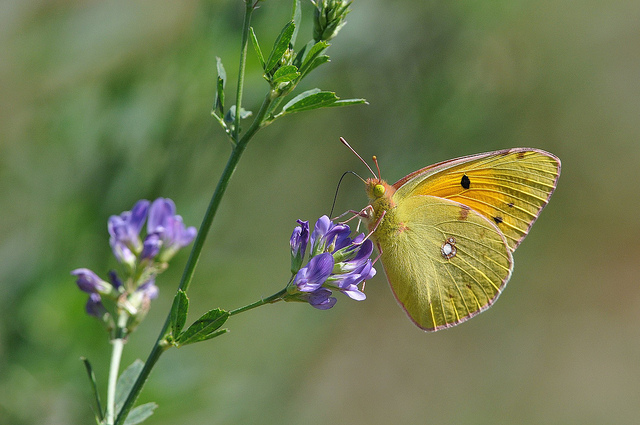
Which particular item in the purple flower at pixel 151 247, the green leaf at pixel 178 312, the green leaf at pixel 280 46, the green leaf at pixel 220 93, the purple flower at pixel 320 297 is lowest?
the purple flower at pixel 320 297

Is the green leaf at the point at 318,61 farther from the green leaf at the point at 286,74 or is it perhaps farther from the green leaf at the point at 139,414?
the green leaf at the point at 139,414

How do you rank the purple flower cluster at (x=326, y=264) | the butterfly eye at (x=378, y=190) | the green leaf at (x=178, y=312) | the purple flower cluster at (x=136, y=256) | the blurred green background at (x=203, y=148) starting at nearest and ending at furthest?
1. the green leaf at (x=178, y=312)
2. the purple flower cluster at (x=326, y=264)
3. the purple flower cluster at (x=136, y=256)
4. the butterfly eye at (x=378, y=190)
5. the blurred green background at (x=203, y=148)

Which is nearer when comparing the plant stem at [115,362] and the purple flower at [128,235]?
the plant stem at [115,362]

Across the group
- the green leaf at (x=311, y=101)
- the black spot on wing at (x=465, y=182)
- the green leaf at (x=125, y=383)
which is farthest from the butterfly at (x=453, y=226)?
the green leaf at (x=125, y=383)

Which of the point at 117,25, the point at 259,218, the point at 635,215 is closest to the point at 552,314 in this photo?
the point at 635,215

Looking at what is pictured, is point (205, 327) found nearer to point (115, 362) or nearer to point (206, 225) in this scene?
point (206, 225)

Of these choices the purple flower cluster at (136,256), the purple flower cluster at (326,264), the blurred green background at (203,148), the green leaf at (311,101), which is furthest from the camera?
the blurred green background at (203,148)

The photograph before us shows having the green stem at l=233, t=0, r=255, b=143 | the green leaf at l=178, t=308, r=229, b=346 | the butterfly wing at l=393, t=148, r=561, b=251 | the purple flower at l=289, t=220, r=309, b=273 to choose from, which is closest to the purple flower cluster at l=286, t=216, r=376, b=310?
the purple flower at l=289, t=220, r=309, b=273

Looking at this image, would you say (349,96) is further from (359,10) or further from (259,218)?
(259,218)
